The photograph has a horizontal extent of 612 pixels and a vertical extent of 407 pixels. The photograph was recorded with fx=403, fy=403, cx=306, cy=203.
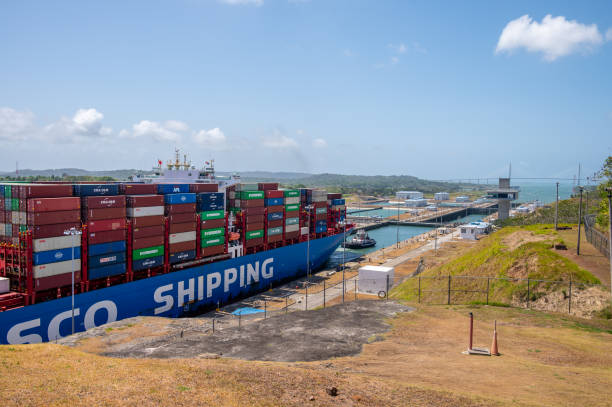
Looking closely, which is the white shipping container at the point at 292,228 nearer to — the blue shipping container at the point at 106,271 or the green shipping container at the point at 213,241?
the green shipping container at the point at 213,241

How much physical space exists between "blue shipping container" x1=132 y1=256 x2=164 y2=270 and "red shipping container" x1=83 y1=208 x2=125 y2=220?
4.51 m

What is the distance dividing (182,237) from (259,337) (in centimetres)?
2144

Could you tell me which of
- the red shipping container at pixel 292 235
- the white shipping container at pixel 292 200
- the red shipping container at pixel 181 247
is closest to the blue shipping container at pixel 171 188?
the red shipping container at pixel 181 247

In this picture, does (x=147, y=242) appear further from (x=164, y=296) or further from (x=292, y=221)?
(x=292, y=221)

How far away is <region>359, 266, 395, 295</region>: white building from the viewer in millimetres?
44250

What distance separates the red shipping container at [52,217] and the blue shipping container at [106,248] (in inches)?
104

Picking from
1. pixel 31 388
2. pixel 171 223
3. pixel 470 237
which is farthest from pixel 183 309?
pixel 470 237

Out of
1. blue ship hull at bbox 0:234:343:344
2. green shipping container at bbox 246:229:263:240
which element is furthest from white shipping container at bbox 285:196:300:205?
green shipping container at bbox 246:229:263:240

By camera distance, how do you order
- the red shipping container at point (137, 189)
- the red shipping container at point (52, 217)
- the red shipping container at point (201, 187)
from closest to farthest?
the red shipping container at point (52, 217)
the red shipping container at point (137, 189)
the red shipping container at point (201, 187)

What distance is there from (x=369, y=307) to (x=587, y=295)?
1452 cm

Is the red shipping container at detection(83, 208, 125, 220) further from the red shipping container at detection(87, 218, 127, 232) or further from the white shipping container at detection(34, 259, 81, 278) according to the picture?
the white shipping container at detection(34, 259, 81, 278)

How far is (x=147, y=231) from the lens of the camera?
37031 millimetres

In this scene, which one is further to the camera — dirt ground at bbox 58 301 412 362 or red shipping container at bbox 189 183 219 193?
red shipping container at bbox 189 183 219 193

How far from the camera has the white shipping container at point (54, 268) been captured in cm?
2884
